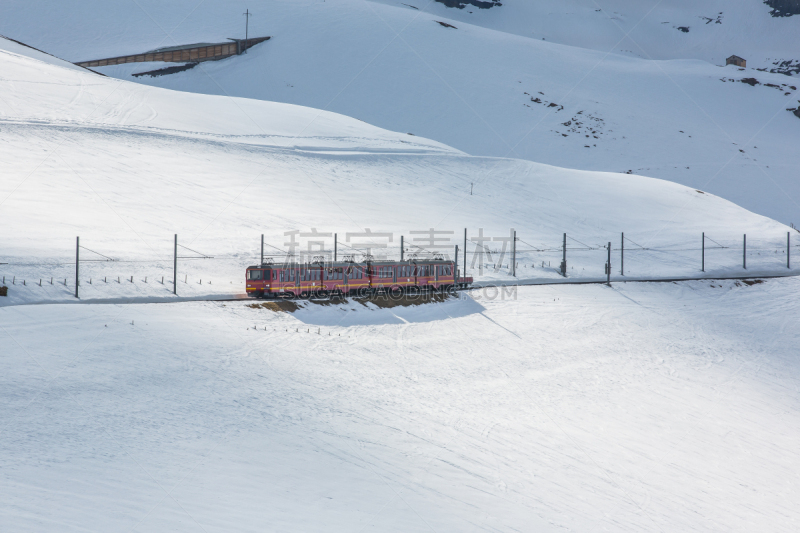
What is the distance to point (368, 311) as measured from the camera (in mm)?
35406

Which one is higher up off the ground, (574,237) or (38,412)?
(574,237)

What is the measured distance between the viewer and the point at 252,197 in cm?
5266

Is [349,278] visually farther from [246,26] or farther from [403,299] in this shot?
[246,26]

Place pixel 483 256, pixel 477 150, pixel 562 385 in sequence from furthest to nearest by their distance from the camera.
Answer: pixel 477 150 < pixel 483 256 < pixel 562 385

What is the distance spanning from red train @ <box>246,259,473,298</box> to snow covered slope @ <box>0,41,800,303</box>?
2.86 metres

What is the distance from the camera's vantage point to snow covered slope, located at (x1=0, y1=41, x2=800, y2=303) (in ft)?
128

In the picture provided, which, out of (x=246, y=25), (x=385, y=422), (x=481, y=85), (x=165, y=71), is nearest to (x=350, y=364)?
(x=385, y=422)

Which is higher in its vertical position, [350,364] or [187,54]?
[187,54]

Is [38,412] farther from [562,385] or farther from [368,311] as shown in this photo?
[562,385]

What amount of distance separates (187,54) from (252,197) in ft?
211

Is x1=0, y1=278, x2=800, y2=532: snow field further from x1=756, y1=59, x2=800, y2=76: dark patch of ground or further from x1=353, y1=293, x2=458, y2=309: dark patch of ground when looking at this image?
x1=756, y1=59, x2=800, y2=76: dark patch of ground

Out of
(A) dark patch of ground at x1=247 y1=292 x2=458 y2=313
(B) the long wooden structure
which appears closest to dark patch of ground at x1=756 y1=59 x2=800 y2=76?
(B) the long wooden structure

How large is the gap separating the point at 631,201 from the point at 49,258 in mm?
52336

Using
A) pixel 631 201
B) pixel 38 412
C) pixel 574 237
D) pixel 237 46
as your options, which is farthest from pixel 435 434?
pixel 237 46
